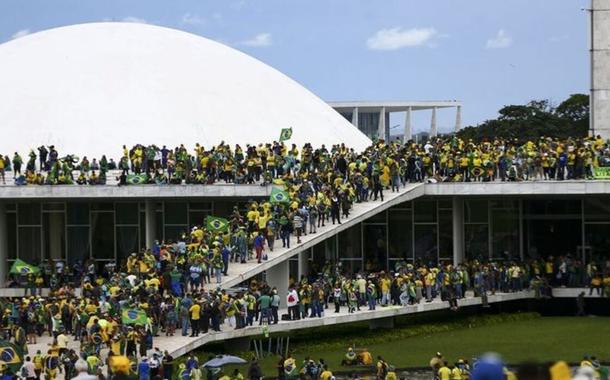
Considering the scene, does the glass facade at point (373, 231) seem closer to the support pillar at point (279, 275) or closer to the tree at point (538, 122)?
the support pillar at point (279, 275)

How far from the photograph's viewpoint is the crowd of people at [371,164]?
38.2 meters

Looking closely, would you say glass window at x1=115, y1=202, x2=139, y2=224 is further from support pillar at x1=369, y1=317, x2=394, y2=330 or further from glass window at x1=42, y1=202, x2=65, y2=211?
support pillar at x1=369, y1=317, x2=394, y2=330

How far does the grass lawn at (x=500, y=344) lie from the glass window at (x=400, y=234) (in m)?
6.03

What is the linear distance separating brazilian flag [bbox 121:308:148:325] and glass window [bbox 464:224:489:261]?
18.2 meters

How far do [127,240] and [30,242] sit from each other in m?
3.20

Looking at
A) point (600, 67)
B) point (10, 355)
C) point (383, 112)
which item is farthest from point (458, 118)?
point (10, 355)

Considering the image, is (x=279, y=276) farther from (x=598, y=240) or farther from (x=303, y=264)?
(x=598, y=240)

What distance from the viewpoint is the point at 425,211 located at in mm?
42625

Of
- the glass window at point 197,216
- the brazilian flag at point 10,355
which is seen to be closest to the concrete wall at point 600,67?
the glass window at point 197,216

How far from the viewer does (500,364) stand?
27.7 feet

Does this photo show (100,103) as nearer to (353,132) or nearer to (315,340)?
(353,132)

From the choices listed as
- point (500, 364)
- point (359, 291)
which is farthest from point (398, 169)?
point (500, 364)

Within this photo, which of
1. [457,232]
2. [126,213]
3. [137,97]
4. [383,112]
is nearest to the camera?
[457,232]

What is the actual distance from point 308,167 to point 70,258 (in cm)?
946
